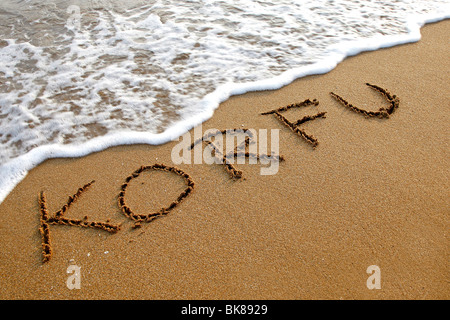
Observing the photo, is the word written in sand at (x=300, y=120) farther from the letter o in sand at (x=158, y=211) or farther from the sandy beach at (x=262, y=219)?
the letter o in sand at (x=158, y=211)

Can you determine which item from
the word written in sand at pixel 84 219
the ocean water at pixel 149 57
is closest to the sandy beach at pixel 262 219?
the word written in sand at pixel 84 219

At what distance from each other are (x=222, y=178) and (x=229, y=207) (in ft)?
0.80

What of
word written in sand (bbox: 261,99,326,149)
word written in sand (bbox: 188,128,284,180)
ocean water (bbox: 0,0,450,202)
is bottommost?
word written in sand (bbox: 188,128,284,180)

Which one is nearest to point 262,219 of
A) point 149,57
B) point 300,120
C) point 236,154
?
point 236,154

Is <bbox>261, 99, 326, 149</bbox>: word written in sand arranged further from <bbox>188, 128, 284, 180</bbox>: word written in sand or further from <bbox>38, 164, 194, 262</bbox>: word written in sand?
<bbox>38, 164, 194, 262</bbox>: word written in sand

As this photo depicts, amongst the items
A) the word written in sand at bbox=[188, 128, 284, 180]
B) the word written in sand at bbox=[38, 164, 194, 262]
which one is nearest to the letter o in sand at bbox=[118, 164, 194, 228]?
the word written in sand at bbox=[38, 164, 194, 262]

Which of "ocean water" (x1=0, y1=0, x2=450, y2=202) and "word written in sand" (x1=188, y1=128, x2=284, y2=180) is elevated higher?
"ocean water" (x1=0, y1=0, x2=450, y2=202)

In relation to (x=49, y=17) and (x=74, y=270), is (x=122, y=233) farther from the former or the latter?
(x=49, y=17)

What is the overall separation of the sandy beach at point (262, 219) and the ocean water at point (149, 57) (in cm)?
28

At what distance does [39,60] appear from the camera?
3.39 meters

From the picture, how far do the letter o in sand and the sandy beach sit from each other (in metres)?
0.02

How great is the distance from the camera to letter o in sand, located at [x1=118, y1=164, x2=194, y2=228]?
1.98m

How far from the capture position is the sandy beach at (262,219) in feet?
5.47
